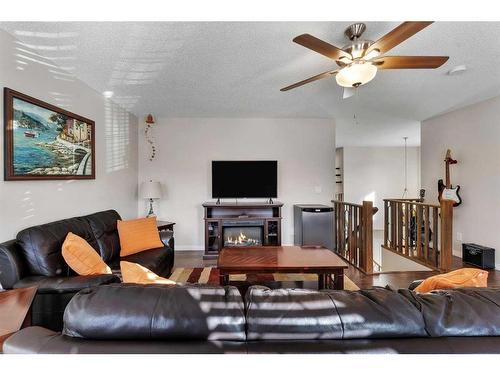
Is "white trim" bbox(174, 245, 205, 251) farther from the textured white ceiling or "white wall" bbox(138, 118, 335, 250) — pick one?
the textured white ceiling

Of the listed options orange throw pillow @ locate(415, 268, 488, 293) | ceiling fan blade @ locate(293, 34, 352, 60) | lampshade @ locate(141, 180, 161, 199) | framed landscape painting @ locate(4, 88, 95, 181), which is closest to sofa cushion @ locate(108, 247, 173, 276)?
framed landscape painting @ locate(4, 88, 95, 181)

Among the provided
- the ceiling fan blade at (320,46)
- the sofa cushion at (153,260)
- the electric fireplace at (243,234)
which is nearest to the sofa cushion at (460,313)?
the ceiling fan blade at (320,46)

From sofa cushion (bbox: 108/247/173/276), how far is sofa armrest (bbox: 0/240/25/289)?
690 mm

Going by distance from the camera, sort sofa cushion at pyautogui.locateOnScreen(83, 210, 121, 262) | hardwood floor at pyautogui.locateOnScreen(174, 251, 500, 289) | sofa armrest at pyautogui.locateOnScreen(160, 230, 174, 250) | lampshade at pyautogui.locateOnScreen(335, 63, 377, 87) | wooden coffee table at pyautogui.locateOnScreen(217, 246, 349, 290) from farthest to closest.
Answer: sofa armrest at pyautogui.locateOnScreen(160, 230, 174, 250), hardwood floor at pyautogui.locateOnScreen(174, 251, 500, 289), sofa cushion at pyautogui.locateOnScreen(83, 210, 121, 262), wooden coffee table at pyautogui.locateOnScreen(217, 246, 349, 290), lampshade at pyautogui.locateOnScreen(335, 63, 377, 87)

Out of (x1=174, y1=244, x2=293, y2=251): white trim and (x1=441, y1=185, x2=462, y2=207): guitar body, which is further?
(x1=174, y1=244, x2=293, y2=251): white trim

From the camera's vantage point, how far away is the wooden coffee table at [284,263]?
224 centimetres

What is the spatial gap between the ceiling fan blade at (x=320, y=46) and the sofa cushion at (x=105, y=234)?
2.63 metres

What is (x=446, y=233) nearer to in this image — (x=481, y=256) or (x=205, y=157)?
(x=481, y=256)

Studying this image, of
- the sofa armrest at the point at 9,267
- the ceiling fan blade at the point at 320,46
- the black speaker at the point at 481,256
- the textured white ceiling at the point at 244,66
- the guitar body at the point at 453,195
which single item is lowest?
the black speaker at the point at 481,256

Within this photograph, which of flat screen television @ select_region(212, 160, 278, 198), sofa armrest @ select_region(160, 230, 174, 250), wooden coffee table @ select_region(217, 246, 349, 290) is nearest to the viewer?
wooden coffee table @ select_region(217, 246, 349, 290)

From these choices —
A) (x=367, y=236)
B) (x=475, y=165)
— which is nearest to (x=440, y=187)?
(x=475, y=165)

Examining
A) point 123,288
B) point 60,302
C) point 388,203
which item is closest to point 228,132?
point 388,203

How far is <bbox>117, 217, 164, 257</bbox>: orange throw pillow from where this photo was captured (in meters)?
2.84

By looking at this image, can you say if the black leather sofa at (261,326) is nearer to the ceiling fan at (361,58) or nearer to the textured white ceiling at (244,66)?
the ceiling fan at (361,58)
